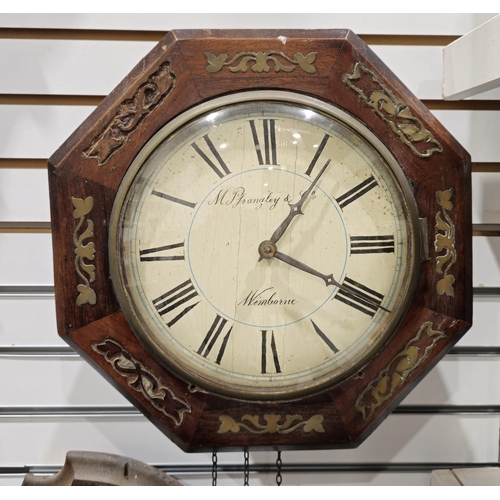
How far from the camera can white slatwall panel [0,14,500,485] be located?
0.89m

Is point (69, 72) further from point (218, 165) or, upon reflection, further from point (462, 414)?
point (462, 414)

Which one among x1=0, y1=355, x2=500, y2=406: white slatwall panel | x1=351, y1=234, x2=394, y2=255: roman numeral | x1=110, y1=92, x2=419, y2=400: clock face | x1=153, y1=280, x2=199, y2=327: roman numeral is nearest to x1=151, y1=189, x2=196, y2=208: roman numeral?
x1=110, y1=92, x2=419, y2=400: clock face

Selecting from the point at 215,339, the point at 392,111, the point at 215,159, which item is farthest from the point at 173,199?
the point at 392,111

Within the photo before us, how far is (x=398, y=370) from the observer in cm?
70

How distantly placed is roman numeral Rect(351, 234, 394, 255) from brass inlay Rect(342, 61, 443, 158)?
12cm

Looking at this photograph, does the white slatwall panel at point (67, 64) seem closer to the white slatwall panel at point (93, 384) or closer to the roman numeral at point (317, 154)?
the roman numeral at point (317, 154)

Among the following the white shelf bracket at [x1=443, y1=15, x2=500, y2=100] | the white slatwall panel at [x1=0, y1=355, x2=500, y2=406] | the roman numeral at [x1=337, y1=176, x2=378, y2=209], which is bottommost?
the white slatwall panel at [x1=0, y1=355, x2=500, y2=406]

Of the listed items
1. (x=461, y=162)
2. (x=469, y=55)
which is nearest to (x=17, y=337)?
(x=461, y=162)

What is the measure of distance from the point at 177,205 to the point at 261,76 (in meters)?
0.20

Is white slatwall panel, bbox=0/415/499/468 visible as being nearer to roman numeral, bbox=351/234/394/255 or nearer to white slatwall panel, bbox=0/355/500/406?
white slatwall panel, bbox=0/355/500/406

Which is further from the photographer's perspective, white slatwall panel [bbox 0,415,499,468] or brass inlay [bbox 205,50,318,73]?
white slatwall panel [bbox 0,415,499,468]

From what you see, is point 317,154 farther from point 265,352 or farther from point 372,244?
point 265,352

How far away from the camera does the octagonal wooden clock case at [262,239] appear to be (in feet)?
2.19

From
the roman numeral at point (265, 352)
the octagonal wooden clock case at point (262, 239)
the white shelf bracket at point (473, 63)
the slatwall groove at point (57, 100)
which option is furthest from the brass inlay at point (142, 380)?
the white shelf bracket at point (473, 63)
